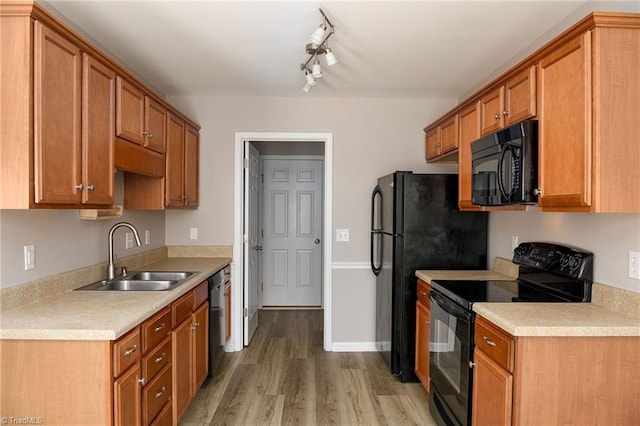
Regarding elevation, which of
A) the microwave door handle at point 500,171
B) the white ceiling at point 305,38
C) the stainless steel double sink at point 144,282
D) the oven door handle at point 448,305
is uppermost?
the white ceiling at point 305,38

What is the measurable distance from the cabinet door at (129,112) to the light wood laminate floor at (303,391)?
1.84 meters

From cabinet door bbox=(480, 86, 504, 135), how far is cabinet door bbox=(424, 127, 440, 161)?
2.70 ft

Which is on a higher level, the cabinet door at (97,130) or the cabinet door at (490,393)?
the cabinet door at (97,130)

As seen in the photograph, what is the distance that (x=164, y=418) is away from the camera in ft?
6.97

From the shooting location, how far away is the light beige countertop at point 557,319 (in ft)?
5.27

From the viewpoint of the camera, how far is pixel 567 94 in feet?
5.60

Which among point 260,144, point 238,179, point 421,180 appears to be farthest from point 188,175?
point 421,180

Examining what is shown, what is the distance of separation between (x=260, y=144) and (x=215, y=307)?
2.31 meters

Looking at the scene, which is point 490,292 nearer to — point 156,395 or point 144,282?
point 156,395

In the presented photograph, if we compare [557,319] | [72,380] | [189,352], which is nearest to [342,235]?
[189,352]

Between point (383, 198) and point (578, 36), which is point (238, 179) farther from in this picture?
point (578, 36)

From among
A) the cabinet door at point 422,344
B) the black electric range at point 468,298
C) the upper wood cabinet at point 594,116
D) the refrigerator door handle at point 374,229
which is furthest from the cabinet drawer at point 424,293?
the upper wood cabinet at point 594,116

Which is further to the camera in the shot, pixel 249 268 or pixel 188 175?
pixel 249 268

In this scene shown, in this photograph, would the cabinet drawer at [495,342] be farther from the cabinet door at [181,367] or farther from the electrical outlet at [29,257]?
the electrical outlet at [29,257]
